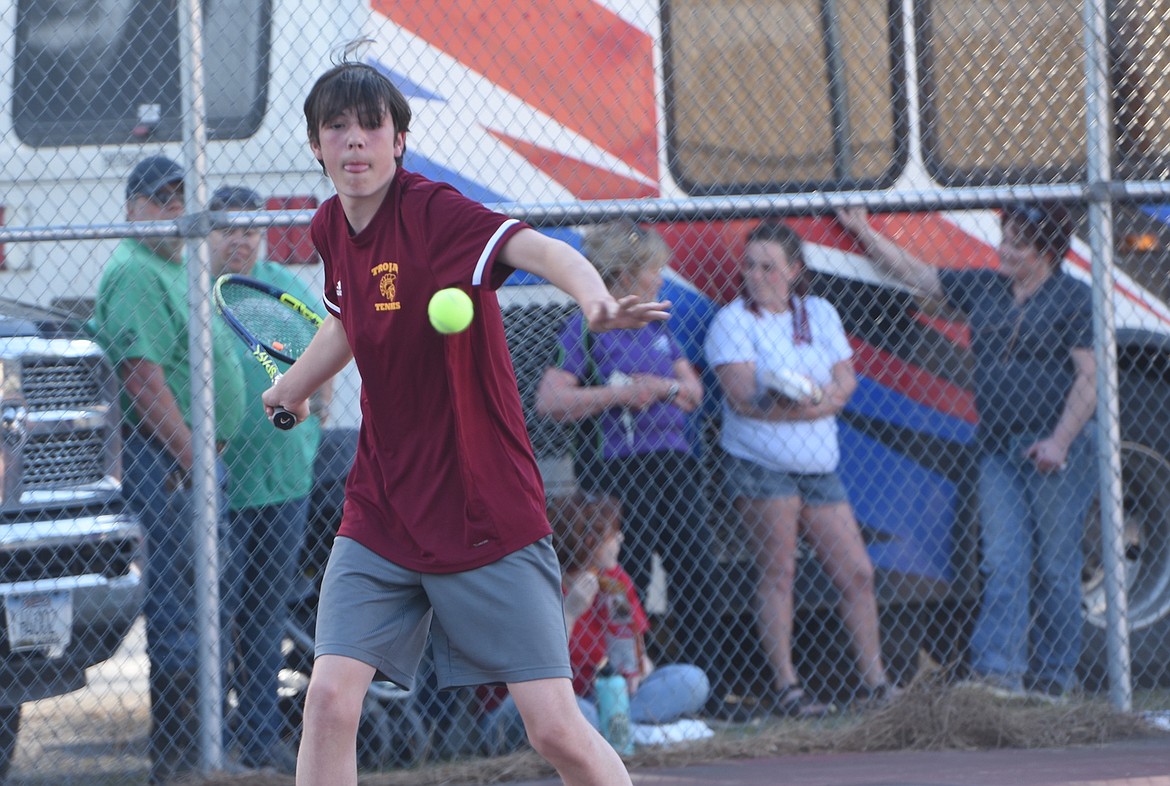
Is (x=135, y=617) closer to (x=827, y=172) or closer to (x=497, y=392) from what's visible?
(x=497, y=392)

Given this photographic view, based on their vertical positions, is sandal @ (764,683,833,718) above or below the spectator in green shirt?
below

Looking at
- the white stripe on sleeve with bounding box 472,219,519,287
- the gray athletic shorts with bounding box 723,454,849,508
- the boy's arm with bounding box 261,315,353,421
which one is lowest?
the gray athletic shorts with bounding box 723,454,849,508

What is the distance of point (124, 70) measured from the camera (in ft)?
18.2

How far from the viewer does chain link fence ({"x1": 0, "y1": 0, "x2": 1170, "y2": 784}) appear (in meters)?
4.89

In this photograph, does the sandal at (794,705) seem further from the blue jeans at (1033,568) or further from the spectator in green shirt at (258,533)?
the spectator in green shirt at (258,533)

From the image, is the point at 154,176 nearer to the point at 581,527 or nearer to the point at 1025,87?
the point at 581,527

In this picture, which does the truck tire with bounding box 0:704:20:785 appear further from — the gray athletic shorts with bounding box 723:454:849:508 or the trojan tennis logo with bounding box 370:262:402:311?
the gray athletic shorts with bounding box 723:454:849:508

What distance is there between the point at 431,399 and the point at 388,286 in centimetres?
26

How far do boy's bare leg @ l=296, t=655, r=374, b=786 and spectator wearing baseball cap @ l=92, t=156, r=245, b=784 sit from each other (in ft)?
6.51

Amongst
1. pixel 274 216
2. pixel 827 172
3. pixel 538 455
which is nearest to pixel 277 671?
pixel 538 455

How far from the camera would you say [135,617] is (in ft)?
15.7

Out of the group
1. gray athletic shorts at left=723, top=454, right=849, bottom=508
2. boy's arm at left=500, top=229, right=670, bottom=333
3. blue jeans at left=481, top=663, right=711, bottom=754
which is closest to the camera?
boy's arm at left=500, top=229, right=670, bottom=333

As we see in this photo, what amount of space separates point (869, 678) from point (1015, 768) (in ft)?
2.76

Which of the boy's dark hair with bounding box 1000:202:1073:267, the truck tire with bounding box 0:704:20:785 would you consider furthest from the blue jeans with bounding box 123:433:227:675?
the boy's dark hair with bounding box 1000:202:1073:267
